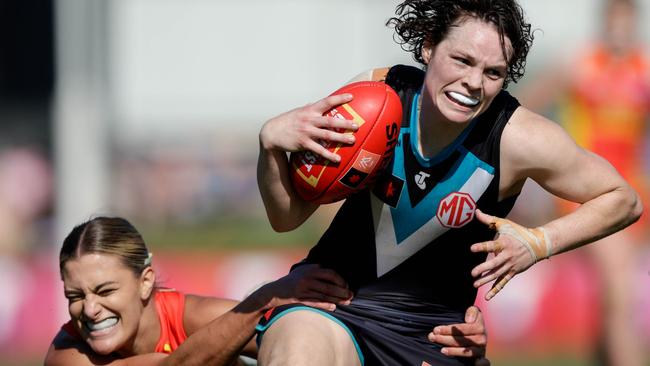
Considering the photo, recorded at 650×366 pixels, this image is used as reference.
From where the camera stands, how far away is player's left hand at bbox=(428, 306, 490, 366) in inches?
192

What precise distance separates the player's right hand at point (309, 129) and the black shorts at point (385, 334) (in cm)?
75

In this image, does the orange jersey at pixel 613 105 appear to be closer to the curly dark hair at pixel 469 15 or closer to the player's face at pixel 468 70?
the curly dark hair at pixel 469 15

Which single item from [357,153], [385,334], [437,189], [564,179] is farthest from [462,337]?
[357,153]

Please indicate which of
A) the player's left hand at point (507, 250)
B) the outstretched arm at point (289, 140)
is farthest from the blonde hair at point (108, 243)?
the player's left hand at point (507, 250)

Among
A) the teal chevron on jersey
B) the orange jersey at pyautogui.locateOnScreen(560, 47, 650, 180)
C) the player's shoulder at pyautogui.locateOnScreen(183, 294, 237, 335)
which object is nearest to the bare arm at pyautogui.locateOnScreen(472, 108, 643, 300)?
the teal chevron on jersey

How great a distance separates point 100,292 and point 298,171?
1.19 metres

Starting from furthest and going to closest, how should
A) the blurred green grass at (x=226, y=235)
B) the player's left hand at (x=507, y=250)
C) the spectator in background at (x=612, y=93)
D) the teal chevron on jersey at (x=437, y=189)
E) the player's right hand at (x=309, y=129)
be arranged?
the blurred green grass at (x=226, y=235), the spectator in background at (x=612, y=93), the teal chevron on jersey at (x=437, y=189), the player's right hand at (x=309, y=129), the player's left hand at (x=507, y=250)

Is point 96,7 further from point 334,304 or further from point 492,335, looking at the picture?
point 334,304

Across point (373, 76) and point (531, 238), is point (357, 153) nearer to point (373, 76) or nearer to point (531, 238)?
point (373, 76)

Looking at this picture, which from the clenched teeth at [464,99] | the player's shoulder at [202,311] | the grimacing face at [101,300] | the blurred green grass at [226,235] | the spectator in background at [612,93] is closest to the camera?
the clenched teeth at [464,99]

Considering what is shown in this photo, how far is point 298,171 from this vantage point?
4492mm

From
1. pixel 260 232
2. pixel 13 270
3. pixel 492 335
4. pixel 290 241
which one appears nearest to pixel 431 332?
pixel 492 335

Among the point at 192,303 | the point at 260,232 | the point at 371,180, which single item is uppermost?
the point at 371,180

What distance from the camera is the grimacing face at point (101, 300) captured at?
504cm
